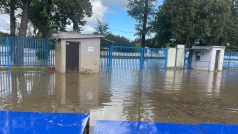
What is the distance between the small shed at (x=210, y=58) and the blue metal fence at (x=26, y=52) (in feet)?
42.5

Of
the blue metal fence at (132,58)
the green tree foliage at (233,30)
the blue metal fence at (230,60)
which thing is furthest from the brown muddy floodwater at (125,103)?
the green tree foliage at (233,30)

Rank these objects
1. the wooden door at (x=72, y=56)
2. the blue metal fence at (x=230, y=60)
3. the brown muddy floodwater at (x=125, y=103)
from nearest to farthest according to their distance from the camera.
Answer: the brown muddy floodwater at (x=125, y=103)
the wooden door at (x=72, y=56)
the blue metal fence at (x=230, y=60)

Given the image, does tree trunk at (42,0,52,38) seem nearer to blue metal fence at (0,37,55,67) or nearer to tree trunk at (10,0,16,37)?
tree trunk at (10,0,16,37)

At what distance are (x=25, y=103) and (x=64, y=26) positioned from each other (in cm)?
1847

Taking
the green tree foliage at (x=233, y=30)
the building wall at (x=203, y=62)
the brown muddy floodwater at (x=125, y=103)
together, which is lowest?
the brown muddy floodwater at (x=125, y=103)

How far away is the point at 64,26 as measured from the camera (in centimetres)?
2481

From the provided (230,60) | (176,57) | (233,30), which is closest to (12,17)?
(176,57)

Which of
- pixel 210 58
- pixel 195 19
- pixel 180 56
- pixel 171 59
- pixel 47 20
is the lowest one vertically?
pixel 171 59

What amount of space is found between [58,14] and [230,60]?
17108mm

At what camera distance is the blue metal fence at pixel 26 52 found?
1496cm

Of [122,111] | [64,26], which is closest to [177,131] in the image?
[122,111]

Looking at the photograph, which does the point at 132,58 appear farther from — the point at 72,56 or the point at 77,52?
the point at 72,56

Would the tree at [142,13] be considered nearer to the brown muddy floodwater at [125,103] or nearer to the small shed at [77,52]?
the small shed at [77,52]

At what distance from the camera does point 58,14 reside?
2377cm
